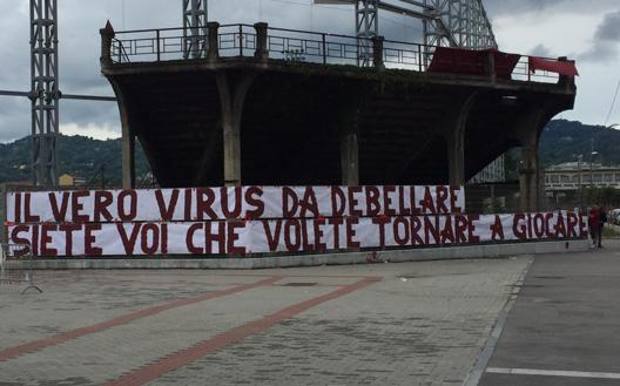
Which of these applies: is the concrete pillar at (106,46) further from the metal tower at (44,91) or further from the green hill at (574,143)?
the green hill at (574,143)

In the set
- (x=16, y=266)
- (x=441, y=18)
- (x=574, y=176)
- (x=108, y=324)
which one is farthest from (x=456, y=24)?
(x=574, y=176)

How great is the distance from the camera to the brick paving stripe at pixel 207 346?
7.79 metres

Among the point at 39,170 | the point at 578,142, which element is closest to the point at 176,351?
the point at 39,170

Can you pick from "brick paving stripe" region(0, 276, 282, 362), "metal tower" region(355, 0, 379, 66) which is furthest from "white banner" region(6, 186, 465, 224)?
"metal tower" region(355, 0, 379, 66)

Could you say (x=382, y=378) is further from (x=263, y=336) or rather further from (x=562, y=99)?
(x=562, y=99)

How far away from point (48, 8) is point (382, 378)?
99.7 feet

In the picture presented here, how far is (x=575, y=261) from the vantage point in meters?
24.4

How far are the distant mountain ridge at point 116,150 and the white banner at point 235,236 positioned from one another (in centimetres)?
4109

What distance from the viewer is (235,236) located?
2320 centimetres

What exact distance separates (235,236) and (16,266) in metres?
6.76

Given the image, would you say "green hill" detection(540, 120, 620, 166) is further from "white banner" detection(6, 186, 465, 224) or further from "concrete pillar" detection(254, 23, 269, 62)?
"concrete pillar" detection(254, 23, 269, 62)

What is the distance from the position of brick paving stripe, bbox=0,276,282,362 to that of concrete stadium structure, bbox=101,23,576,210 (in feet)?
35.5

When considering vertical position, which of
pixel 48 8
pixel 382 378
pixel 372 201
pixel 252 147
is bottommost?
pixel 382 378

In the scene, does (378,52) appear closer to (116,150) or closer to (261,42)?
(261,42)
